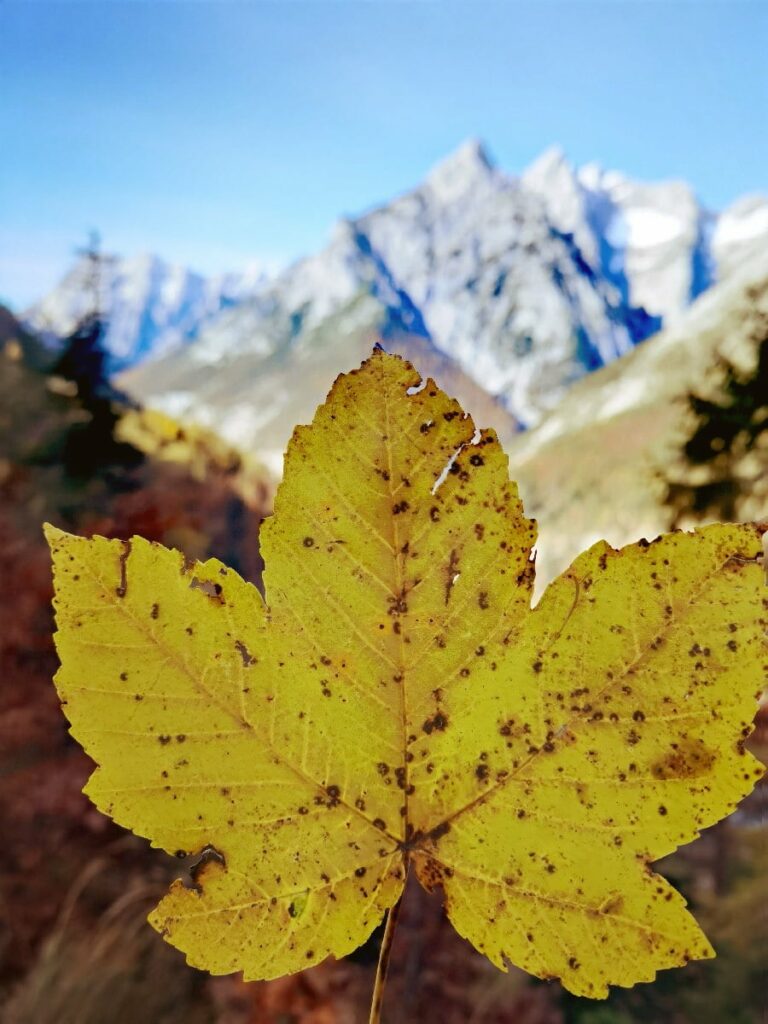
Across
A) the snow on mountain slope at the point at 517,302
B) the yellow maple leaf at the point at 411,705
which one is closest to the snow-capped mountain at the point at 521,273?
the snow on mountain slope at the point at 517,302

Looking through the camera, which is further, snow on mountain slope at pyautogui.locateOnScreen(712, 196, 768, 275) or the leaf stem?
snow on mountain slope at pyautogui.locateOnScreen(712, 196, 768, 275)

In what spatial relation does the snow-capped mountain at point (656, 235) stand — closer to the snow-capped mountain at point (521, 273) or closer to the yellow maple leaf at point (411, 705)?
the snow-capped mountain at point (521, 273)

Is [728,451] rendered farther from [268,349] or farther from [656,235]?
[268,349]

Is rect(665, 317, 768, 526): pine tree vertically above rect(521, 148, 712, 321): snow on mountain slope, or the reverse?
rect(521, 148, 712, 321): snow on mountain slope

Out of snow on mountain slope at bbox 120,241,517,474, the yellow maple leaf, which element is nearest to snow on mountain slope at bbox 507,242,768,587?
the yellow maple leaf

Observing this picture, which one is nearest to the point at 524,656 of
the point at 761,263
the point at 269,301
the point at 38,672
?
the point at 38,672

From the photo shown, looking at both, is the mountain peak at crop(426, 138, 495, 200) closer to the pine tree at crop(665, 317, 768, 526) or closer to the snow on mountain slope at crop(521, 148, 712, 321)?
the snow on mountain slope at crop(521, 148, 712, 321)
